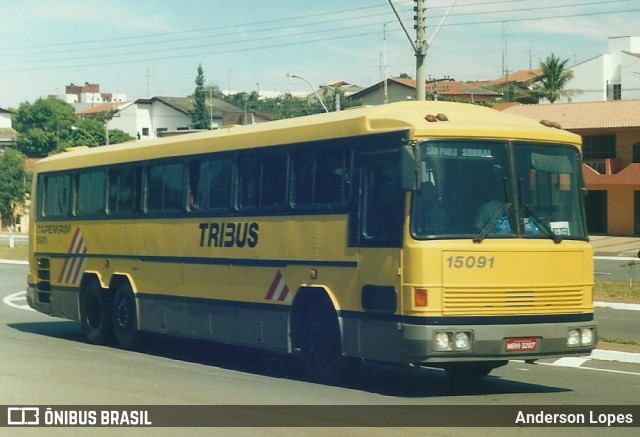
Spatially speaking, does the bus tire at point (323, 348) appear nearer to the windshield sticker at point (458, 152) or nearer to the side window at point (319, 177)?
the side window at point (319, 177)

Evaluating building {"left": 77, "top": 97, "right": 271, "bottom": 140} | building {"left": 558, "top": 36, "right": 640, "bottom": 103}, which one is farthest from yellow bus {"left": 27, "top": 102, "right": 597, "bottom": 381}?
building {"left": 77, "top": 97, "right": 271, "bottom": 140}

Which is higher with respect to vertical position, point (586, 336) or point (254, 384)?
point (586, 336)

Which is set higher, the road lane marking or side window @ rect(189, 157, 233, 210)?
side window @ rect(189, 157, 233, 210)

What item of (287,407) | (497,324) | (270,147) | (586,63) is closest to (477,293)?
(497,324)

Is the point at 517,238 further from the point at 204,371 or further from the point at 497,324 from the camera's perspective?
the point at 204,371

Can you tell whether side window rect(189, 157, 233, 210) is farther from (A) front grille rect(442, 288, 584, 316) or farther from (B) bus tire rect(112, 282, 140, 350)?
(A) front grille rect(442, 288, 584, 316)

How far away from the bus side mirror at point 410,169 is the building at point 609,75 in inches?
3242

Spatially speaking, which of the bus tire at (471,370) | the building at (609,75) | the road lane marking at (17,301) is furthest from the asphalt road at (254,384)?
the building at (609,75)

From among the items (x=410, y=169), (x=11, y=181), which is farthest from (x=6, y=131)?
(x=410, y=169)

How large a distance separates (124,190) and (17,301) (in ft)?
42.6

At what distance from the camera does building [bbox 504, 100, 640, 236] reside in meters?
63.4

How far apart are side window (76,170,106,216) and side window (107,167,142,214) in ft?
1.00

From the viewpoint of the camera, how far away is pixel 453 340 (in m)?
12.8

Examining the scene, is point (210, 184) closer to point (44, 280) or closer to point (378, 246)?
point (378, 246)
